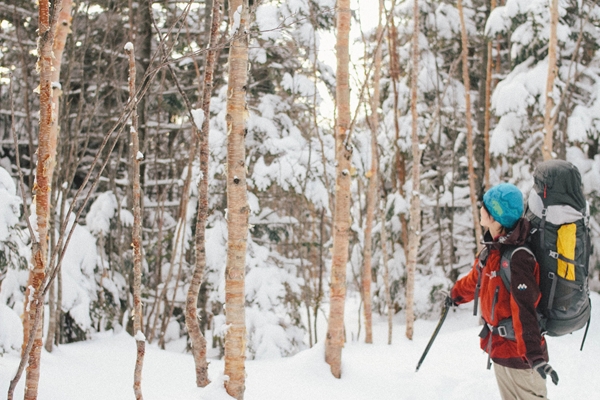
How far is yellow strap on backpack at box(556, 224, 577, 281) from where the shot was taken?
2.46 metres

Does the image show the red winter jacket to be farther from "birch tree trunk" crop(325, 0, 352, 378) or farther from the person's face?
"birch tree trunk" crop(325, 0, 352, 378)

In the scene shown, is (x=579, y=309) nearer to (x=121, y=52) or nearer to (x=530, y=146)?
(x=530, y=146)

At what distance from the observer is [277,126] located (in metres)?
7.72

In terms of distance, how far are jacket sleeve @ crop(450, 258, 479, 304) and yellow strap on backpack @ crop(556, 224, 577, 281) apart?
0.53 m

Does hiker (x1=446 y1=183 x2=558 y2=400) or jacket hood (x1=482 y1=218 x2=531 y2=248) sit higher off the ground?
jacket hood (x1=482 y1=218 x2=531 y2=248)

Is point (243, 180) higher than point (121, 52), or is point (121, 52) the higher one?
point (121, 52)

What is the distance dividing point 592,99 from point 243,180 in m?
6.65

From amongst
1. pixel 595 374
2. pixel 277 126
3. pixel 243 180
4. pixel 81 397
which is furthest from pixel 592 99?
pixel 81 397

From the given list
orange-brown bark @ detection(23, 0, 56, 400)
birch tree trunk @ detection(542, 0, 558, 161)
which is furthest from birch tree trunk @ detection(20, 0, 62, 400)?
birch tree trunk @ detection(542, 0, 558, 161)

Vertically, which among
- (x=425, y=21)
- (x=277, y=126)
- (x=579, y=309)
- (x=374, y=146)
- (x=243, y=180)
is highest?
(x=425, y=21)

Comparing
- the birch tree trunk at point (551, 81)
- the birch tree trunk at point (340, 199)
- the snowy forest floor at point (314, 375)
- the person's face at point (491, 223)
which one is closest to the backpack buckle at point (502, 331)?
the person's face at point (491, 223)

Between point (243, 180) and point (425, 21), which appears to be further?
point (425, 21)

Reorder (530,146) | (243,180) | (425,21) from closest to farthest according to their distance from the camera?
(243,180) → (530,146) → (425,21)

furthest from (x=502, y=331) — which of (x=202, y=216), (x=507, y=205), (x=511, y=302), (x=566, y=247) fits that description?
(x=202, y=216)
